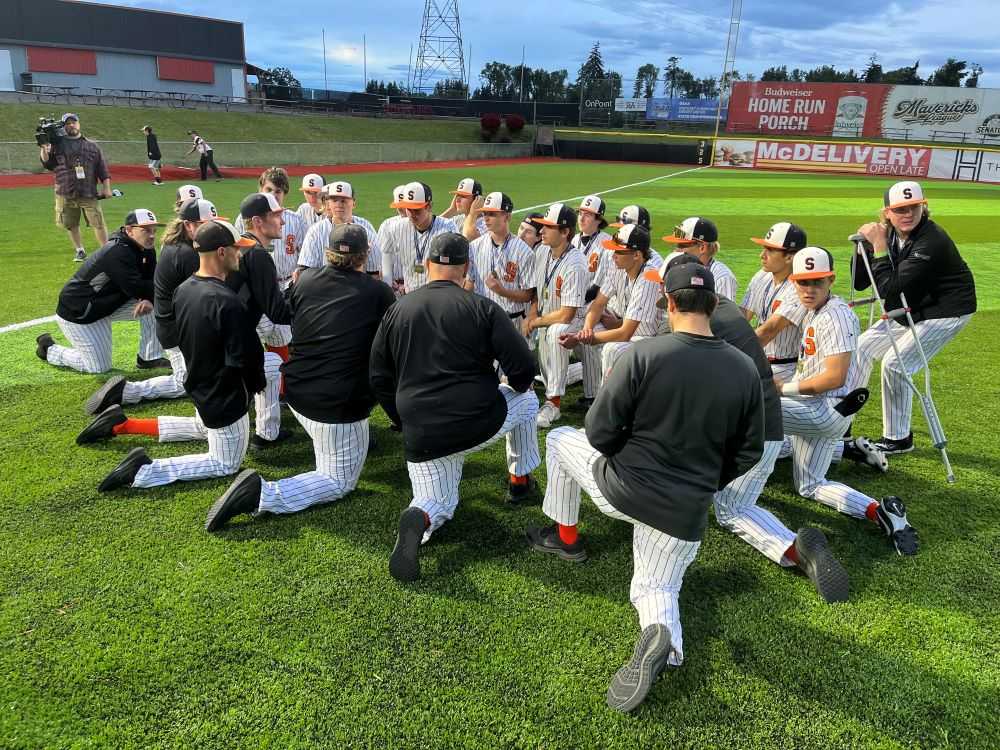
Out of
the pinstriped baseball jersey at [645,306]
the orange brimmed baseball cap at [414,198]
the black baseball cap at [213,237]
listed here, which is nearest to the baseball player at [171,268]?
the black baseball cap at [213,237]

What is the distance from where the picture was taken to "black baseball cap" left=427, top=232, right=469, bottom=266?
13.1 feet

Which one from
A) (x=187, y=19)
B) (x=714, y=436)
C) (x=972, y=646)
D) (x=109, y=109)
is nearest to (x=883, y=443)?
(x=972, y=646)

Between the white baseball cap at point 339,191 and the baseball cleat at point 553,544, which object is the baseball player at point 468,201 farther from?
the baseball cleat at point 553,544

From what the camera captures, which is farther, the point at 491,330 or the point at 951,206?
the point at 951,206

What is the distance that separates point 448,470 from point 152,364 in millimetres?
4805

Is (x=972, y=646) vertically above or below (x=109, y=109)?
below

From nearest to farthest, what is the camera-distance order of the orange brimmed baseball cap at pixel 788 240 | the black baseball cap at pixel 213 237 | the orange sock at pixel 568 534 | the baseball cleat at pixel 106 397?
the orange sock at pixel 568 534
the black baseball cap at pixel 213 237
the orange brimmed baseball cap at pixel 788 240
the baseball cleat at pixel 106 397

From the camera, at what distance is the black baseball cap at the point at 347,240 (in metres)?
4.35

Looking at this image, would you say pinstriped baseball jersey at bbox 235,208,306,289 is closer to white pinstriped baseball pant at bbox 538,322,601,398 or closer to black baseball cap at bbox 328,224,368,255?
white pinstriped baseball pant at bbox 538,322,601,398

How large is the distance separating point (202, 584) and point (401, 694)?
4.92 feet

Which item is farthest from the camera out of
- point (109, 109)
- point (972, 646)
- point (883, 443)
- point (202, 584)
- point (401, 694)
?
point (109, 109)

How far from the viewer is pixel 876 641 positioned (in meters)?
3.51

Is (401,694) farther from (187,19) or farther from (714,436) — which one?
(187,19)

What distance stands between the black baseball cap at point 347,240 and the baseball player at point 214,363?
803 mm
